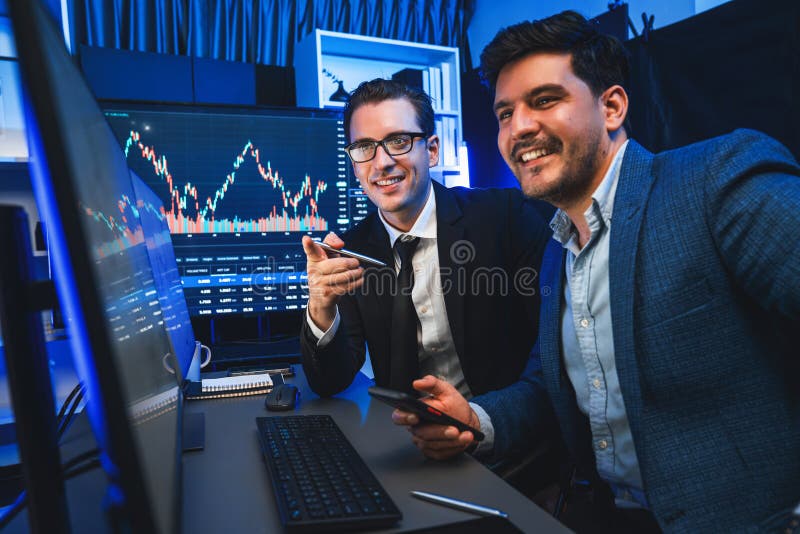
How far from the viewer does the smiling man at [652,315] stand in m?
0.85

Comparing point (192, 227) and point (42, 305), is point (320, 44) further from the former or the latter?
point (42, 305)

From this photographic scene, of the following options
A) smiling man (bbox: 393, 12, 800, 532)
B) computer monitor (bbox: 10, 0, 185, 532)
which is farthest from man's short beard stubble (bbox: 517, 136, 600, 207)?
computer monitor (bbox: 10, 0, 185, 532)

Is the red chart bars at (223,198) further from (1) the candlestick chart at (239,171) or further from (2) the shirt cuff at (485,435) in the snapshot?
(2) the shirt cuff at (485,435)

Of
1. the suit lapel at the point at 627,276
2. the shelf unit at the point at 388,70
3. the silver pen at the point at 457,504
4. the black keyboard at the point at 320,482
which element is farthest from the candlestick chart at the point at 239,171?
the silver pen at the point at 457,504

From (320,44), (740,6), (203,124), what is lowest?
(203,124)

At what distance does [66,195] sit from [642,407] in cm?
88

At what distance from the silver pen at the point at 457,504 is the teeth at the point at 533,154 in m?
0.70

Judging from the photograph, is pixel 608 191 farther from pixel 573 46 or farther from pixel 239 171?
pixel 239 171

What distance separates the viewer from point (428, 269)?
61.8 inches

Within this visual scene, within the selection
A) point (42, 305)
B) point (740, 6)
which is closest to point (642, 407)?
point (42, 305)

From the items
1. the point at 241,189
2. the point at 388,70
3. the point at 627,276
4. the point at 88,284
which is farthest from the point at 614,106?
the point at 388,70

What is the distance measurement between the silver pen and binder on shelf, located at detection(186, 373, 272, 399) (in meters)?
0.68

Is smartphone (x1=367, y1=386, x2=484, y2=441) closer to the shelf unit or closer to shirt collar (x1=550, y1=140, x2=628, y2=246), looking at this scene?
shirt collar (x1=550, y1=140, x2=628, y2=246)

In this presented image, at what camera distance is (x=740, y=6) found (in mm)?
1796
